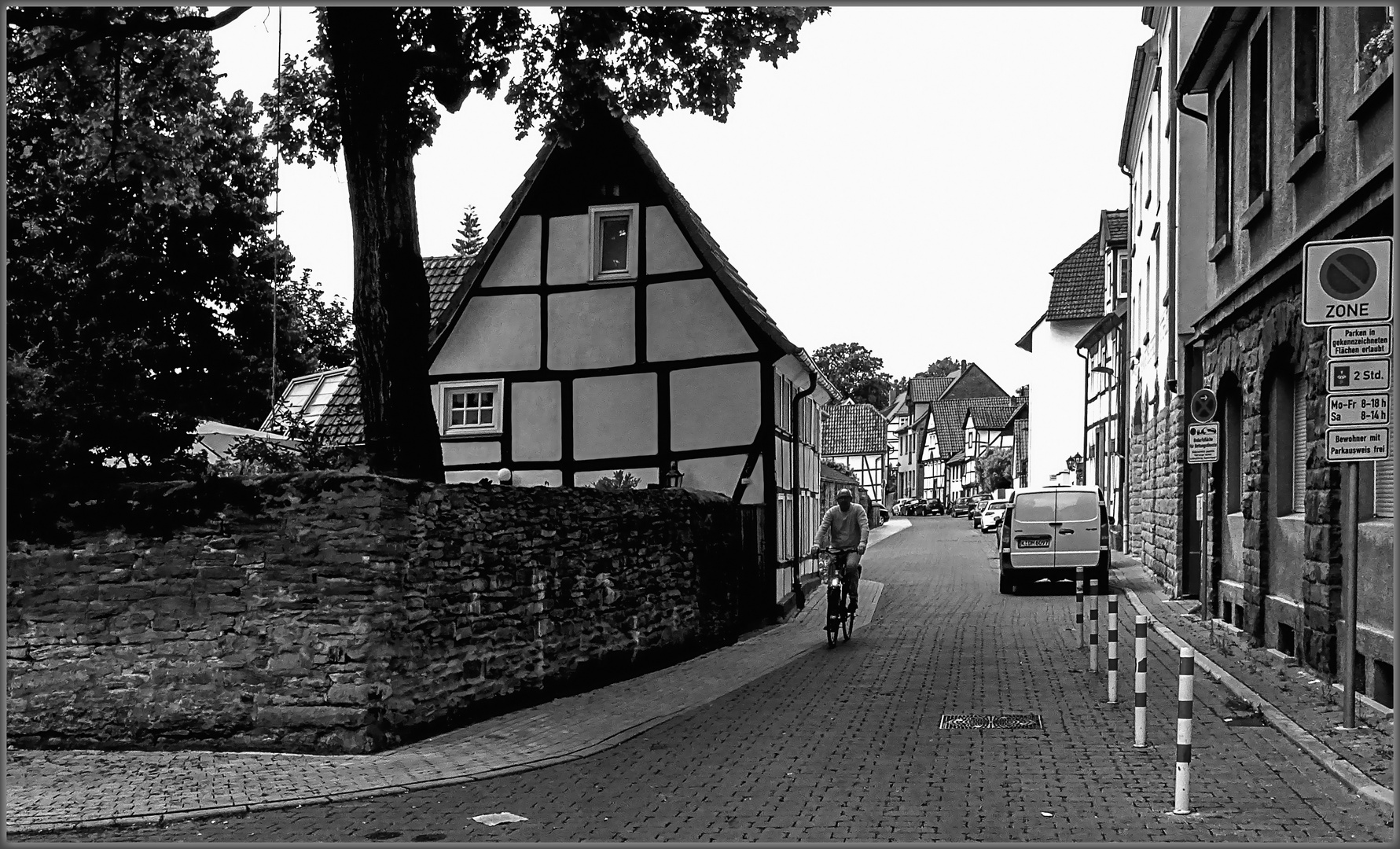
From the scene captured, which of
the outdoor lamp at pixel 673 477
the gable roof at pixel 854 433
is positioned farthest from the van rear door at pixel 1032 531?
the gable roof at pixel 854 433

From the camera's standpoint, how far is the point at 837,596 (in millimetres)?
17109

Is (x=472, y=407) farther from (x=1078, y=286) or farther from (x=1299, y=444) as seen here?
(x=1078, y=286)

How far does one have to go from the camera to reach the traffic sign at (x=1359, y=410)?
912cm

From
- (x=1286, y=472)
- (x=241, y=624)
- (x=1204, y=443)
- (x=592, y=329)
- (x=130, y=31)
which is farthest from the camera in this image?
(x=592, y=329)

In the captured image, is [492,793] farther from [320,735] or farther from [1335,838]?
[1335,838]

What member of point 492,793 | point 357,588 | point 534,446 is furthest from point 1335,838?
point 534,446

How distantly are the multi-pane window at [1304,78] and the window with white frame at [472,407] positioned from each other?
44.6ft

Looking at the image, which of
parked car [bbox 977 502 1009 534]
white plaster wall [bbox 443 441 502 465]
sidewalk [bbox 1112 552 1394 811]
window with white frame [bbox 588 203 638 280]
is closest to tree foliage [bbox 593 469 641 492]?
white plaster wall [bbox 443 441 502 465]

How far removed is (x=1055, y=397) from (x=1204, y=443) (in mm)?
44483

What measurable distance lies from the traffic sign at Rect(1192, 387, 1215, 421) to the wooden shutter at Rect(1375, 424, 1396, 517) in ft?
18.4

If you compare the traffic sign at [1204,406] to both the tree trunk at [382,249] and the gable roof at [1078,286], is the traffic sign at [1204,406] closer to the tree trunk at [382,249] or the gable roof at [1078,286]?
the tree trunk at [382,249]

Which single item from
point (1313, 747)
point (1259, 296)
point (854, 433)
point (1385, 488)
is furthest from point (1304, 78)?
point (854, 433)

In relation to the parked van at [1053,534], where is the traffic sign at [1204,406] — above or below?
above

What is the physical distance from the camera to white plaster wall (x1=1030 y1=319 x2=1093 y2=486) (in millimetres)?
57844
